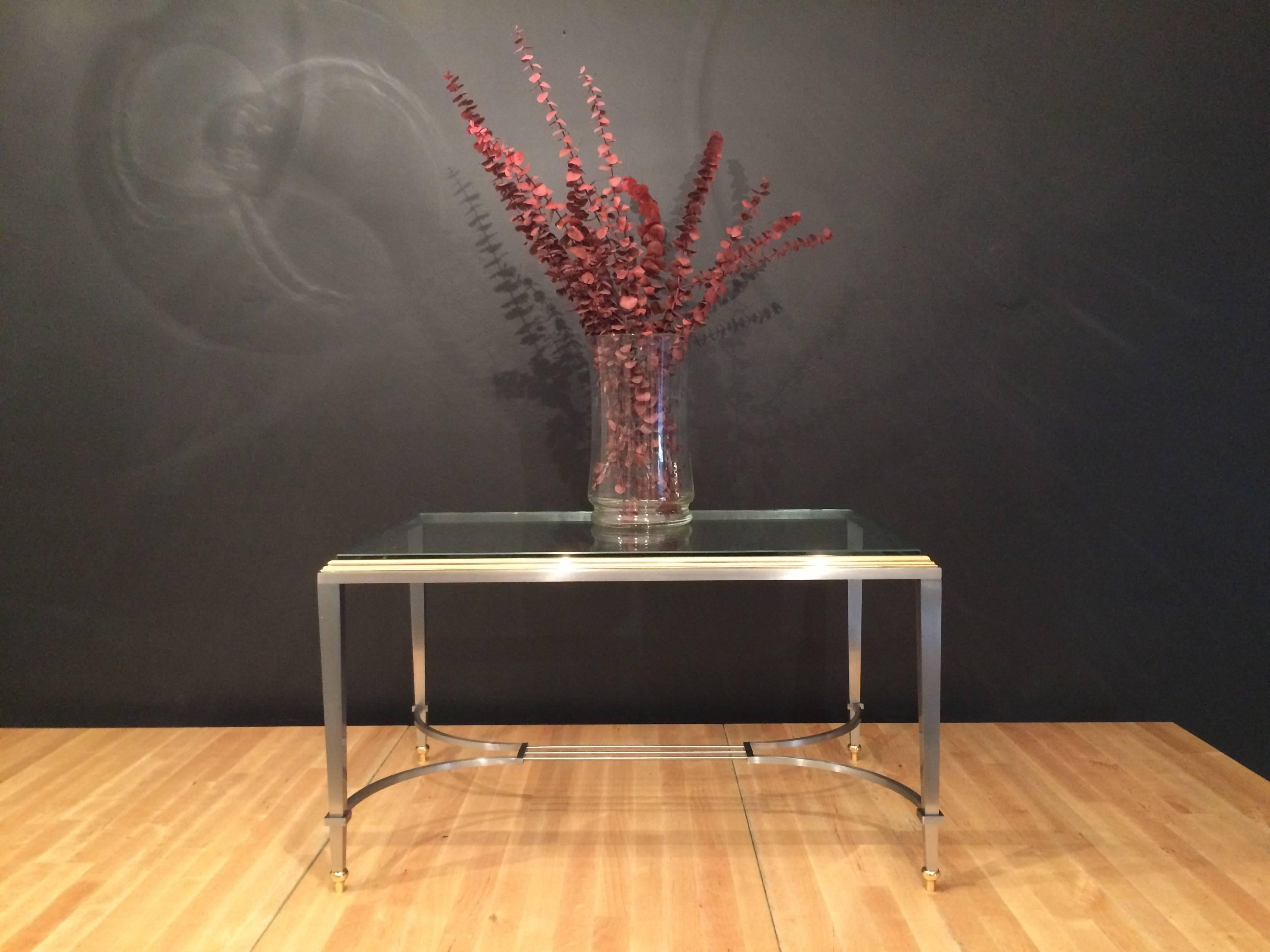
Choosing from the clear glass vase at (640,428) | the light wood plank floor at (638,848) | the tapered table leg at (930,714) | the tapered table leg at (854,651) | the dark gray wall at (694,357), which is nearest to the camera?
the light wood plank floor at (638,848)

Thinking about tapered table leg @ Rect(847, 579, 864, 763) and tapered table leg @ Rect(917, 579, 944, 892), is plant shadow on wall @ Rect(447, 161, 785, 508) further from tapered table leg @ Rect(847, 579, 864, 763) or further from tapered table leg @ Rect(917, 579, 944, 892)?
tapered table leg @ Rect(917, 579, 944, 892)

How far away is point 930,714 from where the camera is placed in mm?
1903

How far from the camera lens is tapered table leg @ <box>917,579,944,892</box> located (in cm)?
190

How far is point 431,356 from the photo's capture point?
2.76 m

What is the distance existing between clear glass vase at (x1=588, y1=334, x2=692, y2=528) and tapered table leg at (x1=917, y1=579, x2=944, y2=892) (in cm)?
61

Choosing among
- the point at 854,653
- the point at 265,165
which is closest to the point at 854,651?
the point at 854,653

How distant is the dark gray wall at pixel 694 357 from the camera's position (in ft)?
8.73

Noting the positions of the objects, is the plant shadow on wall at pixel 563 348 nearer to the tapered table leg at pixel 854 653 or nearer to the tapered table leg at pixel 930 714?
the tapered table leg at pixel 854 653

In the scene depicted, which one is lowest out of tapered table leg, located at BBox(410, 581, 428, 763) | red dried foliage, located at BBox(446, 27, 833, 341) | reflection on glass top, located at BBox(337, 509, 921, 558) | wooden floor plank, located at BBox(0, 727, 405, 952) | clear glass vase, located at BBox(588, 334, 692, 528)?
wooden floor plank, located at BBox(0, 727, 405, 952)

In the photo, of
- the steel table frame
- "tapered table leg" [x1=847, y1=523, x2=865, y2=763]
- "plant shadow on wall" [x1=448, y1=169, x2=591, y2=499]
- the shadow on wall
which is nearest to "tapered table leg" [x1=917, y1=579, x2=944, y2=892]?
the steel table frame

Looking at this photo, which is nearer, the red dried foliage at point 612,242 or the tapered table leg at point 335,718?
the tapered table leg at point 335,718

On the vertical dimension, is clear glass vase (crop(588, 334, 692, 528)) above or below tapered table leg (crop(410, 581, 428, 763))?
above

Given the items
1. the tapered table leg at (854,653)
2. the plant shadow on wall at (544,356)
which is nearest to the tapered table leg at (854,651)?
the tapered table leg at (854,653)

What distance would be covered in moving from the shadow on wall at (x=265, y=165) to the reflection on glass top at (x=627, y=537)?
2.53ft
